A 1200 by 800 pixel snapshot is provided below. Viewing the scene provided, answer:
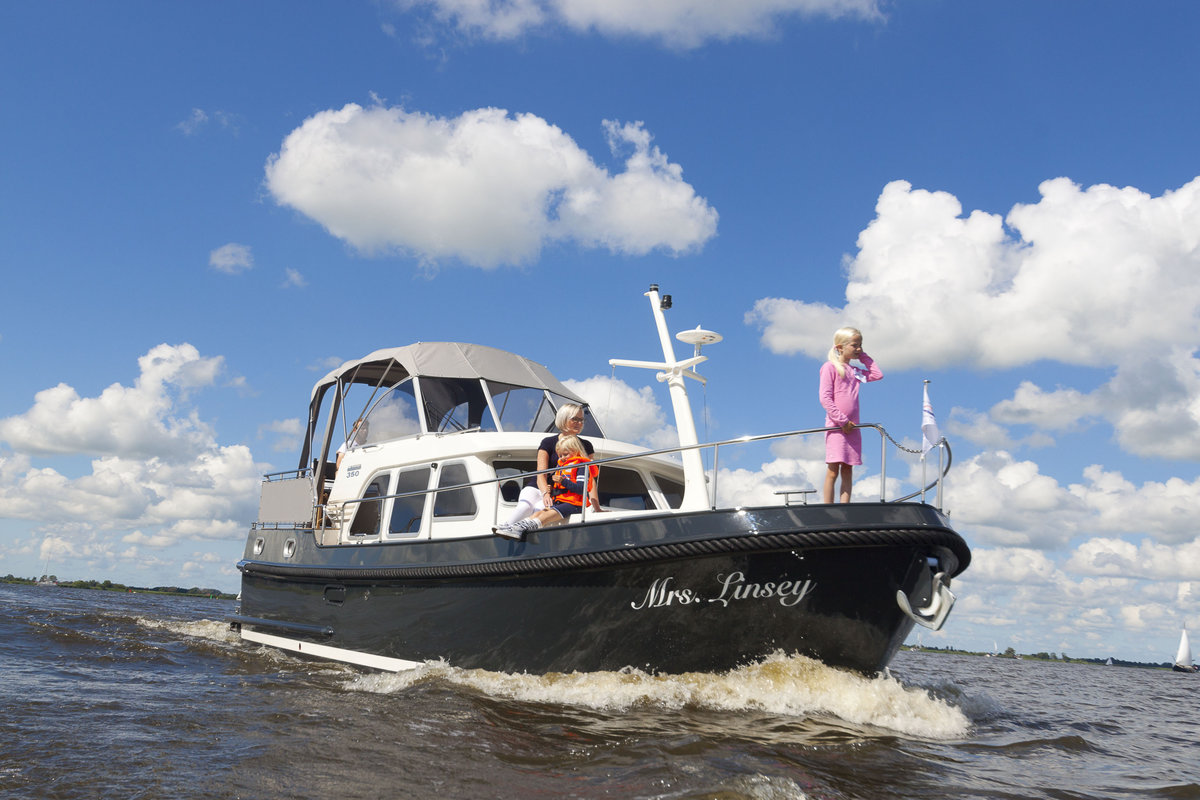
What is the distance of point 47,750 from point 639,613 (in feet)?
12.1

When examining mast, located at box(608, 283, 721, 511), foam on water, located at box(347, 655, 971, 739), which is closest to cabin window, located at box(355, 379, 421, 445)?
mast, located at box(608, 283, 721, 511)

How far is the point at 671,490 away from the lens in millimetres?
8633

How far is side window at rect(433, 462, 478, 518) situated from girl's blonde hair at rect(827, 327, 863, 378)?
3.58 meters

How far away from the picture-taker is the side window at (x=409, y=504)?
8.26 m

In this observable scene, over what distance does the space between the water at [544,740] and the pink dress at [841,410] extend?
1538 millimetres

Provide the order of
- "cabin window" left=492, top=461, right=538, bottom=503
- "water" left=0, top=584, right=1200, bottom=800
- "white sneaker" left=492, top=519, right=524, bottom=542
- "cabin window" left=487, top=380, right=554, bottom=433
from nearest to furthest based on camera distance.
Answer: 1. "water" left=0, top=584, right=1200, bottom=800
2. "white sneaker" left=492, top=519, right=524, bottom=542
3. "cabin window" left=492, top=461, right=538, bottom=503
4. "cabin window" left=487, top=380, right=554, bottom=433

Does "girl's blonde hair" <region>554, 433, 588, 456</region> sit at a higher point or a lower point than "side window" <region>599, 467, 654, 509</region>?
higher

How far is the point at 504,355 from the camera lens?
10.1 meters

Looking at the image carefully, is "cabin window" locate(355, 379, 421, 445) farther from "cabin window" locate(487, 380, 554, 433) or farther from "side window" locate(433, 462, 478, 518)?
"side window" locate(433, 462, 478, 518)

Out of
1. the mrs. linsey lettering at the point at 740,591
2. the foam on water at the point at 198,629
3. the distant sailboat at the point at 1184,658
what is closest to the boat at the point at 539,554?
the mrs. linsey lettering at the point at 740,591

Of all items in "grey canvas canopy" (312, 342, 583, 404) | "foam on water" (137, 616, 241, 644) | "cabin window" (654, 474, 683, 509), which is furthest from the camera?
"foam on water" (137, 616, 241, 644)

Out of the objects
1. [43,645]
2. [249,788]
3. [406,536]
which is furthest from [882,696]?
[43,645]

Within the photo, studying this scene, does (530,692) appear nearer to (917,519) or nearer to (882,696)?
(882,696)

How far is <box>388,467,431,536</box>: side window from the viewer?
826 centimetres
